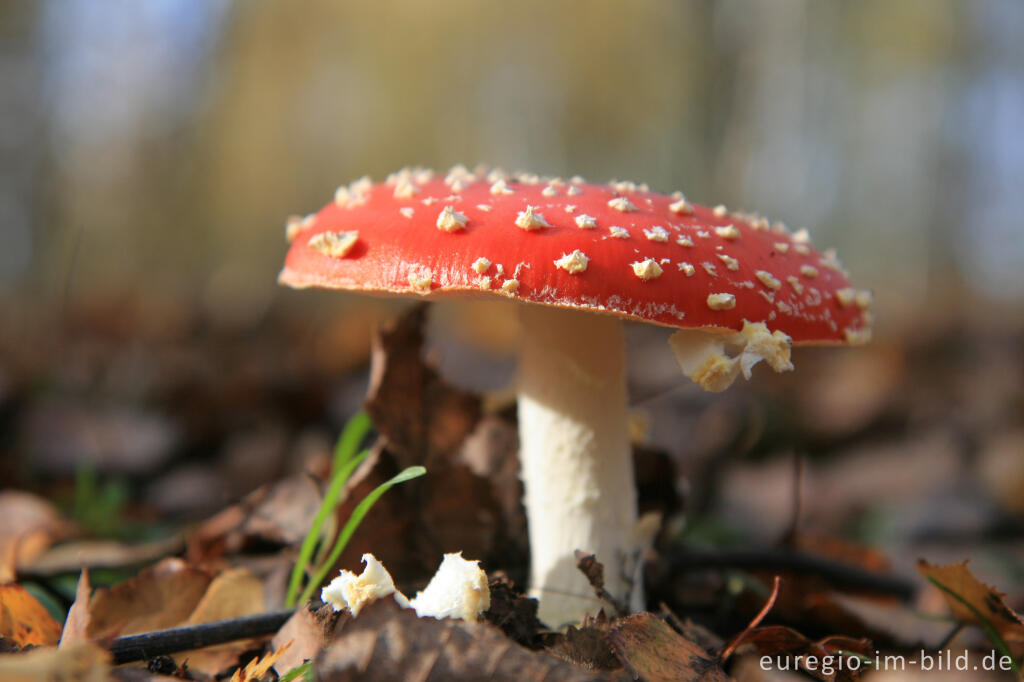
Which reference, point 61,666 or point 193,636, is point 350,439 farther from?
point 61,666

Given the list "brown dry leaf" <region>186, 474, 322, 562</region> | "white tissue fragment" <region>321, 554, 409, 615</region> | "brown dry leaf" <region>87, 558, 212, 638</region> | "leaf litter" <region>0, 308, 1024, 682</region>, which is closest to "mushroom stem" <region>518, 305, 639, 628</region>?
"leaf litter" <region>0, 308, 1024, 682</region>

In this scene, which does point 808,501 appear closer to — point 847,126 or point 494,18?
point 494,18

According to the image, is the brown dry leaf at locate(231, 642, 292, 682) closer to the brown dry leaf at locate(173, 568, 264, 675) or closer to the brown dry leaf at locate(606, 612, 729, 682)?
the brown dry leaf at locate(173, 568, 264, 675)

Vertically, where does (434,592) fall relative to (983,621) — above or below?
above

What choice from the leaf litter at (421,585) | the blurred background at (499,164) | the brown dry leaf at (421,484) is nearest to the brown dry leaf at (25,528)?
the leaf litter at (421,585)

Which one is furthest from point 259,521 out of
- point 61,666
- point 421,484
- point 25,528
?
point 61,666

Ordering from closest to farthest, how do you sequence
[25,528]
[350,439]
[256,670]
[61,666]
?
1. [61,666]
2. [256,670]
3. [350,439]
4. [25,528]
